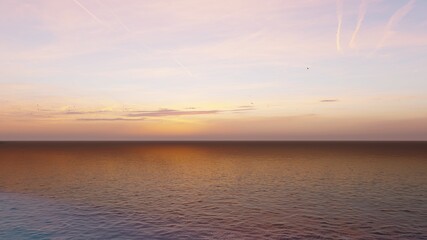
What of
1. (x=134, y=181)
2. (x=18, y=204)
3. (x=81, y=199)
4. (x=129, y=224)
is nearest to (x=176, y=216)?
(x=129, y=224)

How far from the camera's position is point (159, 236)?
110ft

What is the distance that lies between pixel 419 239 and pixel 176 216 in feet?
82.0

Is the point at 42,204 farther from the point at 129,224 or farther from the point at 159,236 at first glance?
the point at 159,236

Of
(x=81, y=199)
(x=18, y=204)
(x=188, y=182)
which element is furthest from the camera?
(x=188, y=182)

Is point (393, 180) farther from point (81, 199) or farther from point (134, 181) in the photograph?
point (81, 199)

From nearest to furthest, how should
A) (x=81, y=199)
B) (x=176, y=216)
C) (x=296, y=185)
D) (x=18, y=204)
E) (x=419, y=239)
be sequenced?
(x=419, y=239), (x=176, y=216), (x=18, y=204), (x=81, y=199), (x=296, y=185)

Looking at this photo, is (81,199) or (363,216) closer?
(363,216)

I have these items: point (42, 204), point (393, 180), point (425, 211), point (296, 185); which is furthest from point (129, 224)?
point (393, 180)

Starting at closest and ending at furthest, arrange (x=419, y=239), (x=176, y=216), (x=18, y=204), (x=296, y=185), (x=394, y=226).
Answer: (x=419, y=239) → (x=394, y=226) → (x=176, y=216) → (x=18, y=204) → (x=296, y=185)

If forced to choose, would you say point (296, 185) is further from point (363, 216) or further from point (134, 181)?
point (134, 181)

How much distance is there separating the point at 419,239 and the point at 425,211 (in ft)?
47.2

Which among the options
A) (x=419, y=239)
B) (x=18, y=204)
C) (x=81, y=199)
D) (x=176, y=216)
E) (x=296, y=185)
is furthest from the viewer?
(x=296, y=185)

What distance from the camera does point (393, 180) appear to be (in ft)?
255

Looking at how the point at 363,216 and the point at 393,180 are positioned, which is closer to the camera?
the point at 363,216
